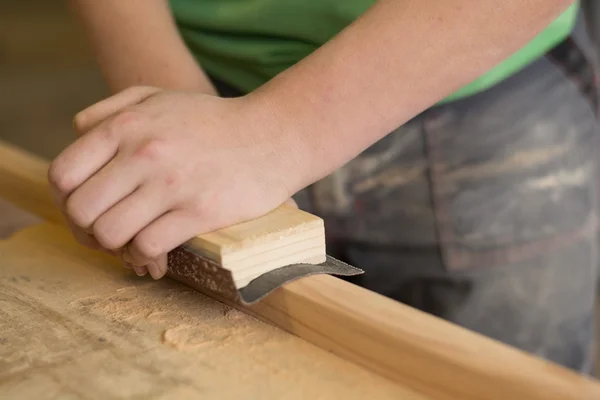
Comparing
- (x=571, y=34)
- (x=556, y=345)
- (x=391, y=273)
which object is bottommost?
(x=556, y=345)

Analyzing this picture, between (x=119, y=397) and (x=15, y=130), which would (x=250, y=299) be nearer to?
(x=119, y=397)

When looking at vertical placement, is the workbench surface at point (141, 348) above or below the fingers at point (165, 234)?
below

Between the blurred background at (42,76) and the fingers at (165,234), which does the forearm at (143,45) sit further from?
the blurred background at (42,76)

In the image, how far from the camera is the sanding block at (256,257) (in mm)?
543

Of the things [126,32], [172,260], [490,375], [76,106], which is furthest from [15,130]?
[490,375]

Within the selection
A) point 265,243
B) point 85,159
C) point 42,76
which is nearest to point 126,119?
point 85,159

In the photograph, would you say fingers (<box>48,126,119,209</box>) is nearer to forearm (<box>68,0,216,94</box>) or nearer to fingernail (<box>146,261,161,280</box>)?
fingernail (<box>146,261,161,280</box>)

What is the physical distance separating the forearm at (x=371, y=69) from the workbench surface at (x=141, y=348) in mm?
131

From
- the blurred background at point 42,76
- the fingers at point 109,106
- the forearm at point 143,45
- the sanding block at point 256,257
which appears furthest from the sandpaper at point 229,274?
the blurred background at point 42,76

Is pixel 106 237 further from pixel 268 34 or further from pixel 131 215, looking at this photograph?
pixel 268 34

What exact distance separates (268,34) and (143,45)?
14 centimetres

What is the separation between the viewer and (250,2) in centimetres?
83

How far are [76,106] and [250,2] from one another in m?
2.33

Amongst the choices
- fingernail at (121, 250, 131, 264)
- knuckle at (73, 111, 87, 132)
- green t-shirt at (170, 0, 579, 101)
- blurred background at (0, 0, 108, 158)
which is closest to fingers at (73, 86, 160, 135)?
knuckle at (73, 111, 87, 132)
